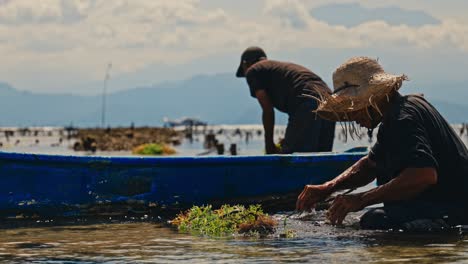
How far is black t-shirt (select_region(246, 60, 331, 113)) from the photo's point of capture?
13016mm

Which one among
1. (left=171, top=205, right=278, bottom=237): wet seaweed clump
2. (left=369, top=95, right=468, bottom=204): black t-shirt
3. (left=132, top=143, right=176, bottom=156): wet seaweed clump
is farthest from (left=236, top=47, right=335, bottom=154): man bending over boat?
(left=132, top=143, right=176, bottom=156): wet seaweed clump

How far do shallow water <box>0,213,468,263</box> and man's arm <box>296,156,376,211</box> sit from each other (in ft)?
1.18

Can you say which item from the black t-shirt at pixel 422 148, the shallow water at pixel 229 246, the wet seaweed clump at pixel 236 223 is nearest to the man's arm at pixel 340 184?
the black t-shirt at pixel 422 148

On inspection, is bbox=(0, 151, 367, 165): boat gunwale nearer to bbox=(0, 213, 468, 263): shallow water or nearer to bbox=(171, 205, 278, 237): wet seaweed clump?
bbox=(0, 213, 468, 263): shallow water

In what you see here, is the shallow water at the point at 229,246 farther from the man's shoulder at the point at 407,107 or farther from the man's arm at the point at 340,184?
the man's shoulder at the point at 407,107

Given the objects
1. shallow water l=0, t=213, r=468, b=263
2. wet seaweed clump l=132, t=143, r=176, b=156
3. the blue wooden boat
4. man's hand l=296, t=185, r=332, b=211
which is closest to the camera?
shallow water l=0, t=213, r=468, b=263

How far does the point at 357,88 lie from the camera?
348 inches

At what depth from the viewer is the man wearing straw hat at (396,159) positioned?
337 inches

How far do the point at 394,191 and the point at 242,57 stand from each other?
5759mm

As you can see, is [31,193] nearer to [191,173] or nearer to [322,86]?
[191,173]

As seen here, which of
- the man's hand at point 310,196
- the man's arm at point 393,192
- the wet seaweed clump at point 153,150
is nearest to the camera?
the man's arm at point 393,192

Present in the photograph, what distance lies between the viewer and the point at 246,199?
11766 mm

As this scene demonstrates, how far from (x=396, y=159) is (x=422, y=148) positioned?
0.91ft

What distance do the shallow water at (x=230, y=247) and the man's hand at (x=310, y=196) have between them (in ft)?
1.04
